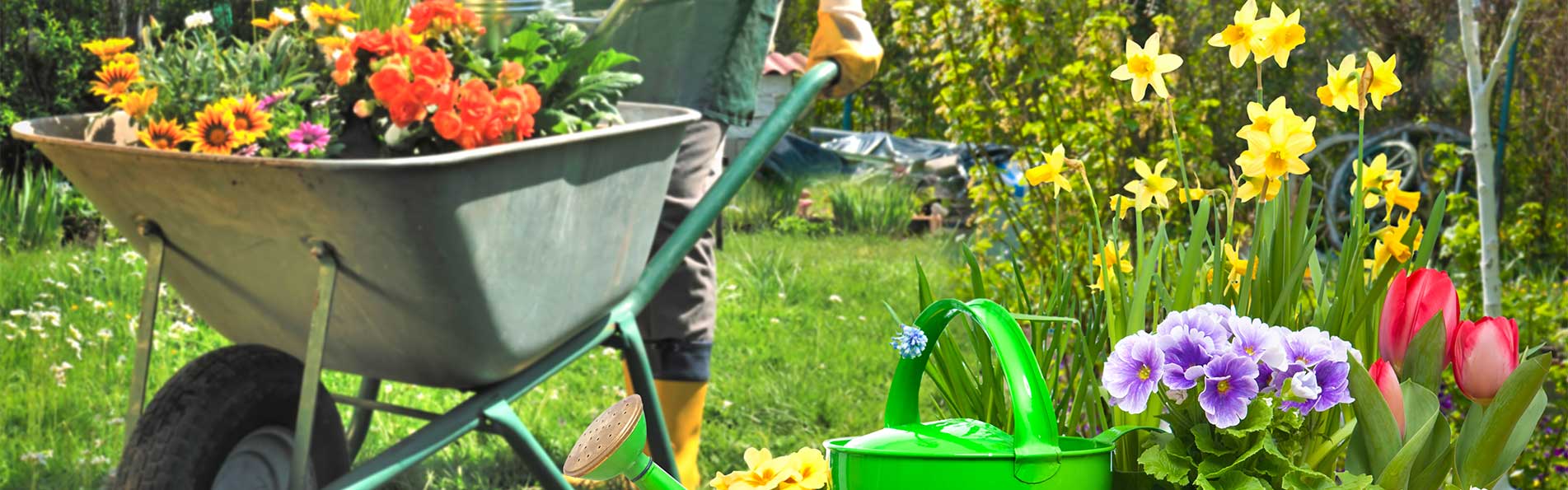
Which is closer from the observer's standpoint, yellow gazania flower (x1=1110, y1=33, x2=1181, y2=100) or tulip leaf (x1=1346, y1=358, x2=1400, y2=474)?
tulip leaf (x1=1346, y1=358, x2=1400, y2=474)

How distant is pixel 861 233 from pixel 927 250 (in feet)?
1.69

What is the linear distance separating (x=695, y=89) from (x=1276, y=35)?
4.14ft

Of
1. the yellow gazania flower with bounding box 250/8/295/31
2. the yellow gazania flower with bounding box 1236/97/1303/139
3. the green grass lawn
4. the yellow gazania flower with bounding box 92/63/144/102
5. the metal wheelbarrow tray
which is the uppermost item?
the yellow gazania flower with bounding box 1236/97/1303/139

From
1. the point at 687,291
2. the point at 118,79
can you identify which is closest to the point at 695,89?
the point at 687,291

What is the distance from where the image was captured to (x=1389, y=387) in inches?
34.2

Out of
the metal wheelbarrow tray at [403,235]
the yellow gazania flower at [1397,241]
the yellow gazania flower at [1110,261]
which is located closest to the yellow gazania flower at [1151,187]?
the yellow gazania flower at [1110,261]

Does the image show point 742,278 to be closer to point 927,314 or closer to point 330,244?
point 330,244

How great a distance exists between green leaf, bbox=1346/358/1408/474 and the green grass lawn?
76.8 inches

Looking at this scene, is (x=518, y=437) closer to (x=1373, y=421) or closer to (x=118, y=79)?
(x=118, y=79)

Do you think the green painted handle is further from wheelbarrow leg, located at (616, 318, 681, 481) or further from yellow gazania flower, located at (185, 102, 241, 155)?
wheelbarrow leg, located at (616, 318, 681, 481)

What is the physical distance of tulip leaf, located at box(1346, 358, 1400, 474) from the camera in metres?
0.84

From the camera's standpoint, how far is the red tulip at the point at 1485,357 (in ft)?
2.83

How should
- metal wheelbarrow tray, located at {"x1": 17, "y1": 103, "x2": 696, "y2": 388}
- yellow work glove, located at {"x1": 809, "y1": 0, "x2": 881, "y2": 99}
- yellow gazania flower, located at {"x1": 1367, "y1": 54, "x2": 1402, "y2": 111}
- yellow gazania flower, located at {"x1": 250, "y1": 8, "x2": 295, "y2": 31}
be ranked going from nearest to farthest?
yellow gazania flower, located at {"x1": 1367, "y1": 54, "x2": 1402, "y2": 111}, metal wheelbarrow tray, located at {"x1": 17, "y1": 103, "x2": 696, "y2": 388}, yellow gazania flower, located at {"x1": 250, "y1": 8, "x2": 295, "y2": 31}, yellow work glove, located at {"x1": 809, "y1": 0, "x2": 881, "y2": 99}

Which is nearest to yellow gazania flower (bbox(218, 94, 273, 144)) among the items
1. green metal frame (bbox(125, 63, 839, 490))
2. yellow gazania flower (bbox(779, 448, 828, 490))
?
green metal frame (bbox(125, 63, 839, 490))
